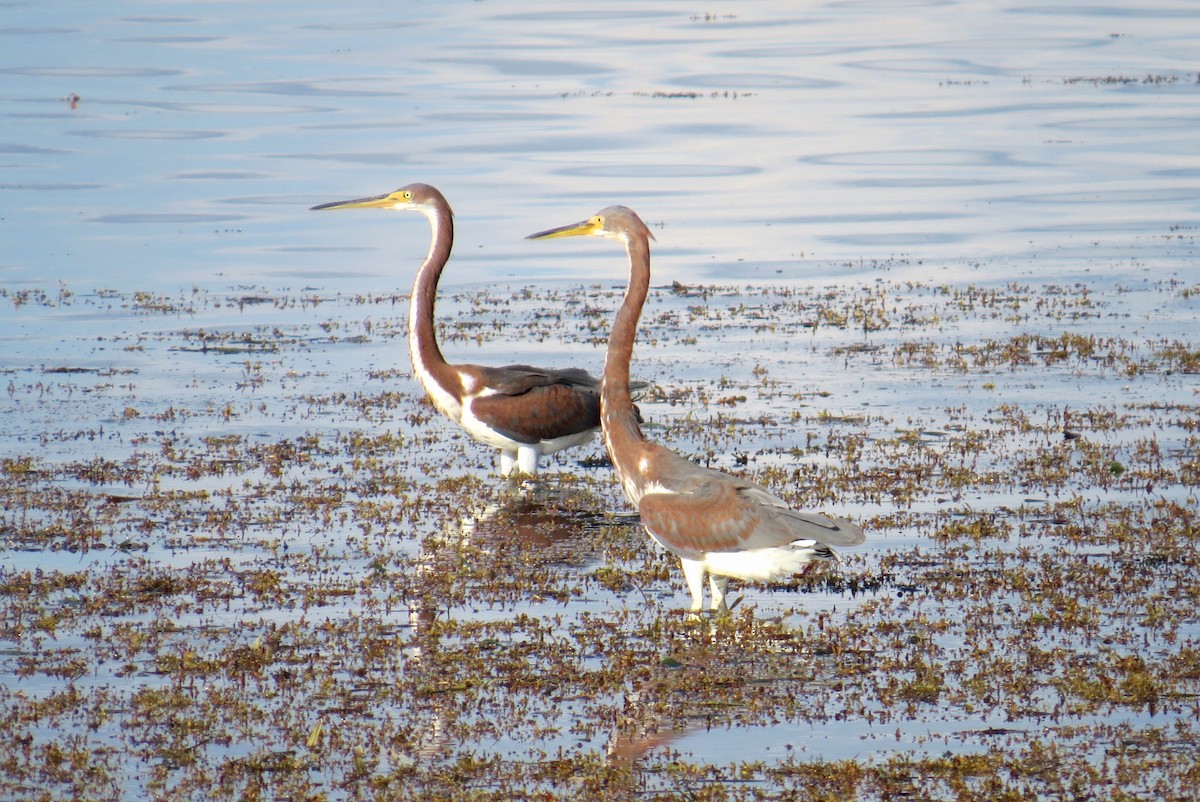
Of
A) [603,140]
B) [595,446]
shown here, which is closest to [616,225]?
[595,446]

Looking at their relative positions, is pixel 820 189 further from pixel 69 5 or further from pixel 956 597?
pixel 69 5

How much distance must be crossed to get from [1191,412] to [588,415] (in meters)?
4.81

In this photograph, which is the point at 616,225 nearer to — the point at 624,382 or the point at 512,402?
the point at 624,382

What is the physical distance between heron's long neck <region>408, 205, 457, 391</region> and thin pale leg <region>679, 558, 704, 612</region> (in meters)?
3.99

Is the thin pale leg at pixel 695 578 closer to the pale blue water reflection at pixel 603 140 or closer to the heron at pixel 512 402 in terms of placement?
the heron at pixel 512 402

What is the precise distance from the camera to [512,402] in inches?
499

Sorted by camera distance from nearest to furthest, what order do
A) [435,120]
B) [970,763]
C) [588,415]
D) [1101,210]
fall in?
[970,763] < [588,415] < [1101,210] < [435,120]

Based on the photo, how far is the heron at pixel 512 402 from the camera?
12.7 m

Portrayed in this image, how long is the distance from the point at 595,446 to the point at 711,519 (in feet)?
16.7

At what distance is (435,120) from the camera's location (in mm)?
36812

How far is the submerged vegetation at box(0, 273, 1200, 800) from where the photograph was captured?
730 cm

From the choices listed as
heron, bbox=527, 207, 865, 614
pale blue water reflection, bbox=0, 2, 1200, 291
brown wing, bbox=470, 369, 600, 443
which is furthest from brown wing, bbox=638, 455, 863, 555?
pale blue water reflection, bbox=0, 2, 1200, 291

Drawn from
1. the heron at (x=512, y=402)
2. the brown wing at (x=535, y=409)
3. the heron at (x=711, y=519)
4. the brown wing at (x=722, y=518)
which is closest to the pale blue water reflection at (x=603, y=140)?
the heron at (x=512, y=402)

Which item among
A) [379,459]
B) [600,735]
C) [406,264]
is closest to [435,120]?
[406,264]
